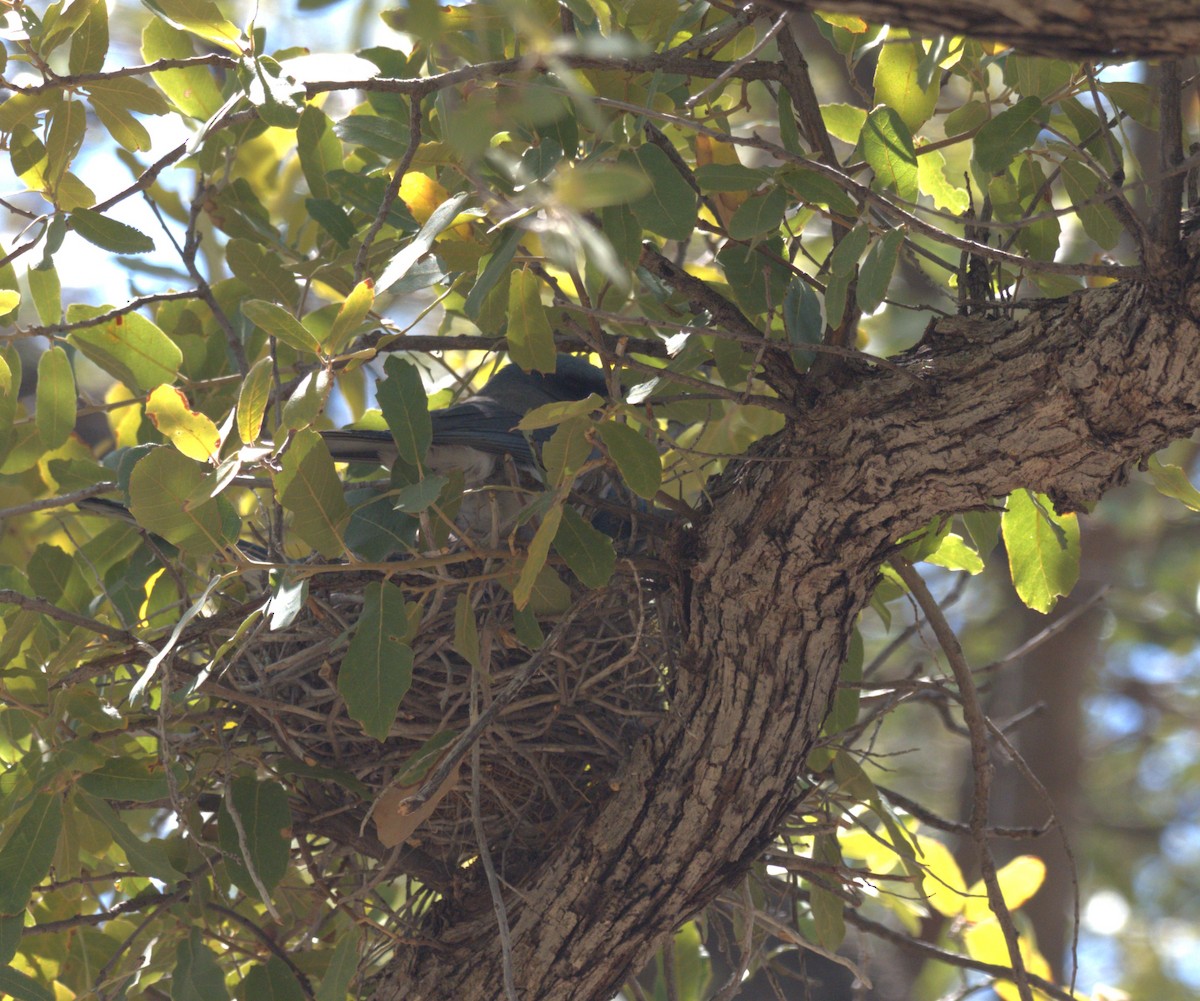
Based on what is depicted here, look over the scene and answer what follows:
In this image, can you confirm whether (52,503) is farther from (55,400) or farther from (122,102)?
(122,102)

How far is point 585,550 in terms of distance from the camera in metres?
1.82

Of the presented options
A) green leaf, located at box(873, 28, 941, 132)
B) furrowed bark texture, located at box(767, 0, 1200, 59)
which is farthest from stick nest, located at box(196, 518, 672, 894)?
furrowed bark texture, located at box(767, 0, 1200, 59)

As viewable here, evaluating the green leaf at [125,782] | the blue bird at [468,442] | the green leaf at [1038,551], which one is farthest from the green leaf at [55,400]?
A: the green leaf at [1038,551]

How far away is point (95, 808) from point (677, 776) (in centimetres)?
90

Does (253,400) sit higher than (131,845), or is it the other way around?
(253,400)

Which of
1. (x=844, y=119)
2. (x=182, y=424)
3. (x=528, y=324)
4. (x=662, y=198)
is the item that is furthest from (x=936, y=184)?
(x=182, y=424)

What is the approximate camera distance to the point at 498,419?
256 centimetres

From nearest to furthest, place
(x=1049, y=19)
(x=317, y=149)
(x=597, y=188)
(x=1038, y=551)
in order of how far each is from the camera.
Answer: (x=597, y=188)
(x=1049, y=19)
(x=1038, y=551)
(x=317, y=149)

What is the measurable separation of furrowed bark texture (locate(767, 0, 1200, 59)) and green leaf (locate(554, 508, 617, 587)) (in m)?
0.89

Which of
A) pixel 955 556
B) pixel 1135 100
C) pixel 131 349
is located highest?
pixel 131 349

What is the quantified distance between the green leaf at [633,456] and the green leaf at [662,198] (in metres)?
0.26

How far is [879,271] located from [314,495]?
0.78m

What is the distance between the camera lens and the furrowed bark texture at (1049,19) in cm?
105

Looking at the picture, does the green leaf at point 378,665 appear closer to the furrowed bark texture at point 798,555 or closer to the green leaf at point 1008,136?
the furrowed bark texture at point 798,555
